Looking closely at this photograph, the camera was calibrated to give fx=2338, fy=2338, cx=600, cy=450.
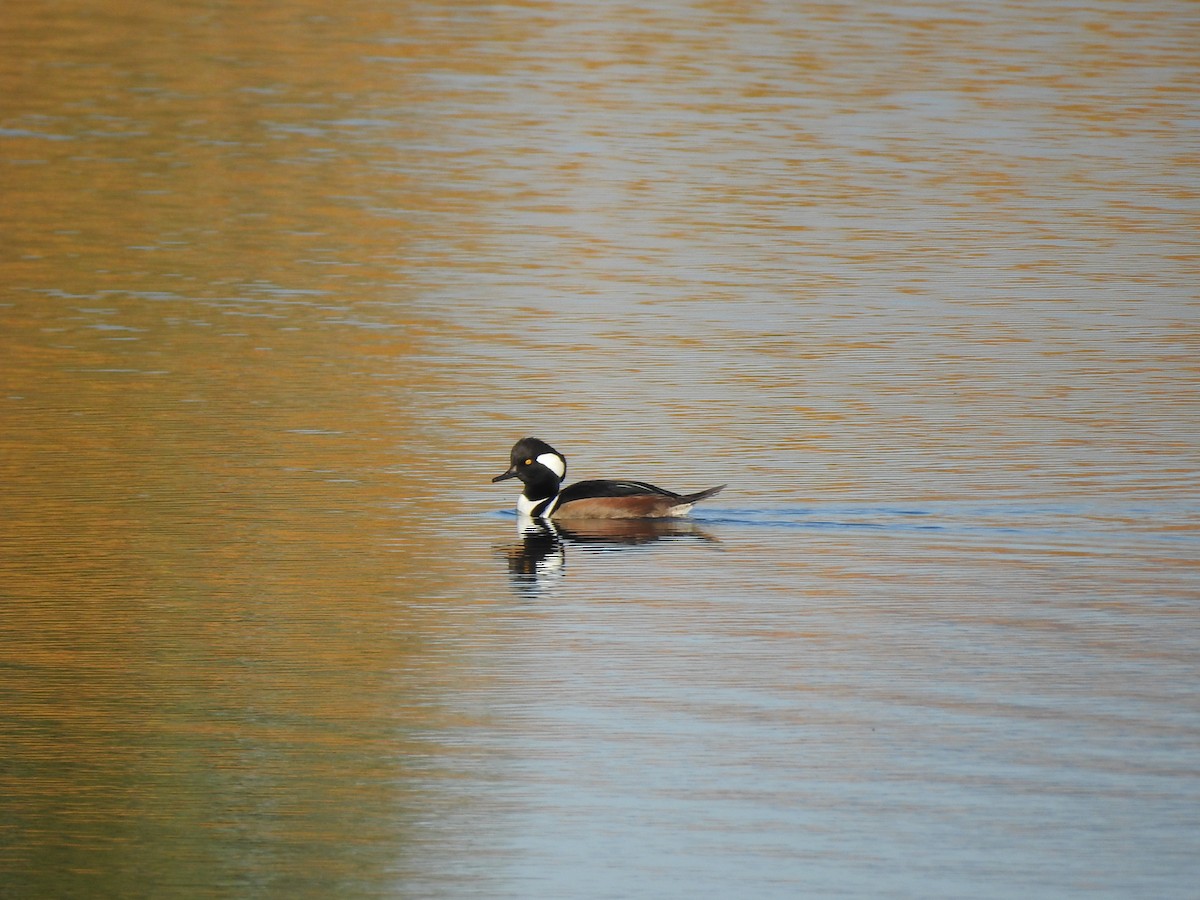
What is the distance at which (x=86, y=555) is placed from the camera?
11055 mm

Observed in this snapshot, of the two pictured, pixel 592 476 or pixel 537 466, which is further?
pixel 592 476

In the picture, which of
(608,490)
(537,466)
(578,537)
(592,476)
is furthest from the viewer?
(592,476)

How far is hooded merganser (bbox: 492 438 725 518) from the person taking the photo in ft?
39.9

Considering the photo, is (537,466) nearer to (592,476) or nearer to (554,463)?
(554,463)

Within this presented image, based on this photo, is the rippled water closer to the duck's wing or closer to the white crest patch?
the duck's wing

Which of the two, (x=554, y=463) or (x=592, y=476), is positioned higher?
(x=554, y=463)

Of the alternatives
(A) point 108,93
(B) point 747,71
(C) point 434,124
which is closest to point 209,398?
(C) point 434,124

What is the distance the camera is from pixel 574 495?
491 inches

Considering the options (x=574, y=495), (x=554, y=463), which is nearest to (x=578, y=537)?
(x=574, y=495)

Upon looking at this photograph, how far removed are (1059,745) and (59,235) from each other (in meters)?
14.3

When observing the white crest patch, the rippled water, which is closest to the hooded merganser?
the white crest patch

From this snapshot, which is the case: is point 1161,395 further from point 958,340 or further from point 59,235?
point 59,235

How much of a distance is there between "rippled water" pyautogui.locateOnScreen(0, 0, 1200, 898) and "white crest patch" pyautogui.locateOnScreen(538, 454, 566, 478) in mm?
402

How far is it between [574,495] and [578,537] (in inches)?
9.5
